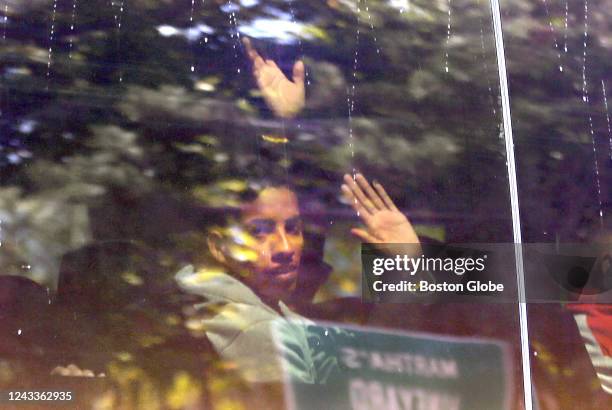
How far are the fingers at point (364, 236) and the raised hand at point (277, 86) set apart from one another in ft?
1.36

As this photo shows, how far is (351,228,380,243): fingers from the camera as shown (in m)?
2.33

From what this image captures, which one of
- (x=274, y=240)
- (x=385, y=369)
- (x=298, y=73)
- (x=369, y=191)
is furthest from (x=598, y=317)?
(x=298, y=73)

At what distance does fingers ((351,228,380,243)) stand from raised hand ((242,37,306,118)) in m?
0.41

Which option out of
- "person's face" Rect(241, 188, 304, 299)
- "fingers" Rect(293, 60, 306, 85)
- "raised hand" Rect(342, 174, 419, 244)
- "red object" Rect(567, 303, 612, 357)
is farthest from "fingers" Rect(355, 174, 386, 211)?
"red object" Rect(567, 303, 612, 357)

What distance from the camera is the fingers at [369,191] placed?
2348 millimetres

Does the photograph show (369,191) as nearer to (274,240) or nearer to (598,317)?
(274,240)

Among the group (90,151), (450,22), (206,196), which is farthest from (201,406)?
(450,22)

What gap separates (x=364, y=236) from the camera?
7.64ft

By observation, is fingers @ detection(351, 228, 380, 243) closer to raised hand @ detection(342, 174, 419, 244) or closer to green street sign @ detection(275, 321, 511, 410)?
raised hand @ detection(342, 174, 419, 244)

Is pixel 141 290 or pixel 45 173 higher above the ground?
pixel 45 173

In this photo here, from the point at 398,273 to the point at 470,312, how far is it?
0.87 ft

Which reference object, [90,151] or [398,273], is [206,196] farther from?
[398,273]

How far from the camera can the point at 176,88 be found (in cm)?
233

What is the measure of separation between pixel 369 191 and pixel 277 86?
44cm
